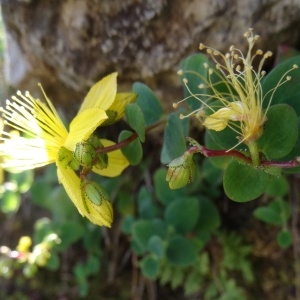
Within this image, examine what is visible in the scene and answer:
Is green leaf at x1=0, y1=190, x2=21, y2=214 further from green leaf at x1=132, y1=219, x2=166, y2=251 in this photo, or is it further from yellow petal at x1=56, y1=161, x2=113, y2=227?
yellow petal at x1=56, y1=161, x2=113, y2=227

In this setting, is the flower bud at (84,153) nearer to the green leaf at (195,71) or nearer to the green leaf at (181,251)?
the green leaf at (195,71)

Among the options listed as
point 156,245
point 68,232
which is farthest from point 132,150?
point 68,232

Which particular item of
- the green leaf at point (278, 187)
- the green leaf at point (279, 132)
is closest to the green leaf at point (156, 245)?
the green leaf at point (278, 187)

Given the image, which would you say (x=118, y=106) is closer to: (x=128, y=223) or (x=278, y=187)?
(x=278, y=187)

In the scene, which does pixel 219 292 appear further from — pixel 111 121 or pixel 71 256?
pixel 111 121

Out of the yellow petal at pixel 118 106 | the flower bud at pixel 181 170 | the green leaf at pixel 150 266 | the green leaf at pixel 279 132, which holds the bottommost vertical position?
the green leaf at pixel 150 266

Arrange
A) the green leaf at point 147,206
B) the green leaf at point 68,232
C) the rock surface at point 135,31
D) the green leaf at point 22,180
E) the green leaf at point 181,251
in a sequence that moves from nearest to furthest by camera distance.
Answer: the rock surface at point 135,31 → the green leaf at point 181,251 → the green leaf at point 147,206 → the green leaf at point 68,232 → the green leaf at point 22,180

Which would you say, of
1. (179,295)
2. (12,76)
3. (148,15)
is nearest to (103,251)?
(179,295)
